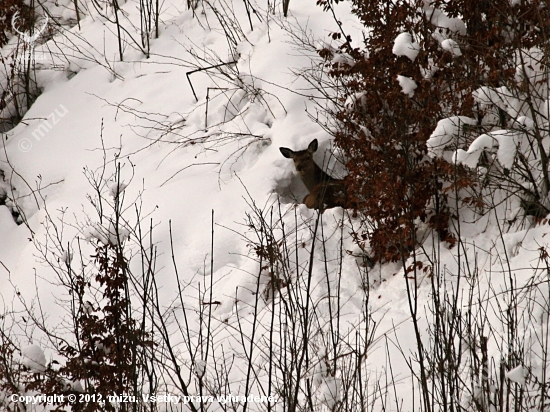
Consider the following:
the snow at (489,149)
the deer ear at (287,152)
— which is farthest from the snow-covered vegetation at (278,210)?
the deer ear at (287,152)

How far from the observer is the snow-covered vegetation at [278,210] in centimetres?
464

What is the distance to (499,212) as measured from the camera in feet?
23.0

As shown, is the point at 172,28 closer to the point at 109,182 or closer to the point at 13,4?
the point at 13,4

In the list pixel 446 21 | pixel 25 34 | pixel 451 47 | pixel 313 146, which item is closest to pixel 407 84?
pixel 451 47

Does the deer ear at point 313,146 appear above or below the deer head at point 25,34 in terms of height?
below

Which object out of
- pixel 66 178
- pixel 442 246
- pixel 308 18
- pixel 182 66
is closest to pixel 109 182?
pixel 66 178

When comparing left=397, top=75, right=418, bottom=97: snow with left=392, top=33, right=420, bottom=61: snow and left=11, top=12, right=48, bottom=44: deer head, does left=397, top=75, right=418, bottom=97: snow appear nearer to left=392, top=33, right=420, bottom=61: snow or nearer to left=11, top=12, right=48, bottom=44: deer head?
left=392, top=33, right=420, bottom=61: snow

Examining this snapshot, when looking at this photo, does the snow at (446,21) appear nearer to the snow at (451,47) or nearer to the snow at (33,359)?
the snow at (451,47)

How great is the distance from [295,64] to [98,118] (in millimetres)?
4082

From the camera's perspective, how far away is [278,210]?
7824 millimetres

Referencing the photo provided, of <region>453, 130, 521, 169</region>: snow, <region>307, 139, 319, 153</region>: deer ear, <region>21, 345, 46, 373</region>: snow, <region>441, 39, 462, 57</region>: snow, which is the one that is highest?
<region>307, 139, 319, 153</region>: deer ear

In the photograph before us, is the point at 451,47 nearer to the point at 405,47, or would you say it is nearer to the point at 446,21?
the point at 405,47

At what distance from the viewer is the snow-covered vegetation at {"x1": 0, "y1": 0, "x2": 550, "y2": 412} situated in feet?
15.2

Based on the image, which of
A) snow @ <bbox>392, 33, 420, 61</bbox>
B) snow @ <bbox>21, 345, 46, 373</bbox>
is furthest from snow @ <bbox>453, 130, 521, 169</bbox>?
snow @ <bbox>21, 345, 46, 373</bbox>
